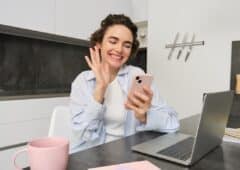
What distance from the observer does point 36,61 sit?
1830 mm

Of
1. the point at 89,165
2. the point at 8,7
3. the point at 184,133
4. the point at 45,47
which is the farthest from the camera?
the point at 45,47

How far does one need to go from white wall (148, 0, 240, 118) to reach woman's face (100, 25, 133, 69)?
2.73 feet

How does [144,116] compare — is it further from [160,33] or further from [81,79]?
[160,33]

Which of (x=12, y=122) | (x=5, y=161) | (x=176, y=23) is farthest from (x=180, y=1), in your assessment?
(x=5, y=161)

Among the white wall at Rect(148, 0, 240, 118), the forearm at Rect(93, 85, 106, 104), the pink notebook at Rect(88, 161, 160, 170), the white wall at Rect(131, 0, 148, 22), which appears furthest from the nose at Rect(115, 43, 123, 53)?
the white wall at Rect(131, 0, 148, 22)

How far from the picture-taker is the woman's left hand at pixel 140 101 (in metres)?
0.90

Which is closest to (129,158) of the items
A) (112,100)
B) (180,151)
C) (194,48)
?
(180,151)

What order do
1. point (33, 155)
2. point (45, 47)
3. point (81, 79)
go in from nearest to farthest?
point (33, 155) < point (81, 79) < point (45, 47)

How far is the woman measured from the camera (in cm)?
97

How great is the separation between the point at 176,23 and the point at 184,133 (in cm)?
127

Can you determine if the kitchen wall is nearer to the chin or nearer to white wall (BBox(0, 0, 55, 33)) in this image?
white wall (BBox(0, 0, 55, 33))

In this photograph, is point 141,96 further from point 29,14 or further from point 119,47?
point 29,14

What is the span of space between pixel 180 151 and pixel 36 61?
1408 mm

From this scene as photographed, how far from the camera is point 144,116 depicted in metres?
1.01
